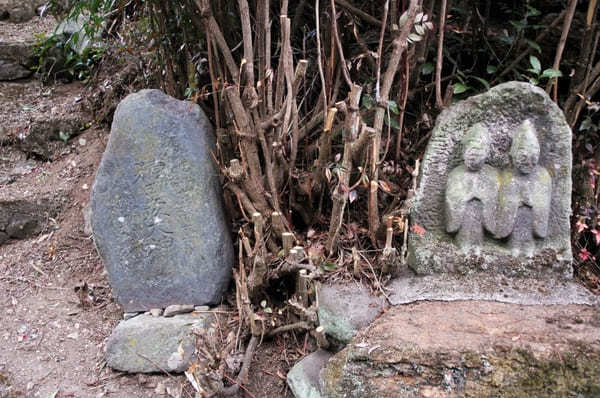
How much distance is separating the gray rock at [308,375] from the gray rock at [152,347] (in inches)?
18.1

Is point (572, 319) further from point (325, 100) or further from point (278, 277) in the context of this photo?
point (325, 100)

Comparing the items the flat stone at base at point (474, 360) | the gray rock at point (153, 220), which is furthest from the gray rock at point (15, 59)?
the flat stone at base at point (474, 360)

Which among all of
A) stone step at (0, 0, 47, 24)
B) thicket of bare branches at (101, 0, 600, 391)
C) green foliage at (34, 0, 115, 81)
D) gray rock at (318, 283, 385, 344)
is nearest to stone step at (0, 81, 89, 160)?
green foliage at (34, 0, 115, 81)

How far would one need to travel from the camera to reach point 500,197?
2158 millimetres

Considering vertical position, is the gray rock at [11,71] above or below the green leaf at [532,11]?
below

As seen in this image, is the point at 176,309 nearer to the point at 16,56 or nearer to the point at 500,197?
the point at 500,197

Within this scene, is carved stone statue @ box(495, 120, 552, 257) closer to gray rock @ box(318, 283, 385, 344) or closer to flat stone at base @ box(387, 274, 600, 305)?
flat stone at base @ box(387, 274, 600, 305)

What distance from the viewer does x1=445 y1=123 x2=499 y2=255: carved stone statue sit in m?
2.15

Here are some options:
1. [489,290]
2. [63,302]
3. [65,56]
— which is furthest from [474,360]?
[65,56]

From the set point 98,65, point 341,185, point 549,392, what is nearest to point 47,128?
point 98,65

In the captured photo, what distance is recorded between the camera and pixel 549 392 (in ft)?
5.27

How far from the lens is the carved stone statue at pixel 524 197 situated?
2111mm

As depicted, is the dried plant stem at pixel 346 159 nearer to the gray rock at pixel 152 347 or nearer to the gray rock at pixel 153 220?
the gray rock at pixel 153 220

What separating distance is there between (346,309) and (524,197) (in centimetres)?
86
